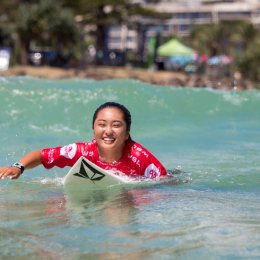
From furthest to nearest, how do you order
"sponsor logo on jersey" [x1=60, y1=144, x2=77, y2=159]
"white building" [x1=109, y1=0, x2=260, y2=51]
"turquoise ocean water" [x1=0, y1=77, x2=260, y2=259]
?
1. "white building" [x1=109, y1=0, x2=260, y2=51]
2. "sponsor logo on jersey" [x1=60, y1=144, x2=77, y2=159]
3. "turquoise ocean water" [x1=0, y1=77, x2=260, y2=259]

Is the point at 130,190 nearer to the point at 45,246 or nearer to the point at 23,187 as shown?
the point at 23,187

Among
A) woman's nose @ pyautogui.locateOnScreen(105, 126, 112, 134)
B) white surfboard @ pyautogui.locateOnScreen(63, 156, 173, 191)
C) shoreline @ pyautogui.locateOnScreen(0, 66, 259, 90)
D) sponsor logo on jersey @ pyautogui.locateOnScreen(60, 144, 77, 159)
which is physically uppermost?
woman's nose @ pyautogui.locateOnScreen(105, 126, 112, 134)

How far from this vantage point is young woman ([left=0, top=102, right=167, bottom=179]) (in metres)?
5.30

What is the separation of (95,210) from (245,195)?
134 centimetres

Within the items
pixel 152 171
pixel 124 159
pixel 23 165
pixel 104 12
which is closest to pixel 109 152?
pixel 124 159

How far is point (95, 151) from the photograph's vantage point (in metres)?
5.48

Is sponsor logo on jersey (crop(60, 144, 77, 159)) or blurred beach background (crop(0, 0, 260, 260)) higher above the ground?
sponsor logo on jersey (crop(60, 144, 77, 159))

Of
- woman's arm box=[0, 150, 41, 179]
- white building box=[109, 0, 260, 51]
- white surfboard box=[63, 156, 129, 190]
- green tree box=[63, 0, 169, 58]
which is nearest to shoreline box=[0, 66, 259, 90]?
green tree box=[63, 0, 169, 58]

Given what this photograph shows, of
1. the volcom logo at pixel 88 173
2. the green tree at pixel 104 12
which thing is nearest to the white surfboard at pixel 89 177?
the volcom logo at pixel 88 173

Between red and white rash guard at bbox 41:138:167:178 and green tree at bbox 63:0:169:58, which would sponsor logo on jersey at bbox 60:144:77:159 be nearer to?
red and white rash guard at bbox 41:138:167:178

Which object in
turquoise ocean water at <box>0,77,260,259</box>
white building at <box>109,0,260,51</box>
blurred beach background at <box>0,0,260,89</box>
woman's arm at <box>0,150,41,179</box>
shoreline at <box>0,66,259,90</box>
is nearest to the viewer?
turquoise ocean water at <box>0,77,260,259</box>

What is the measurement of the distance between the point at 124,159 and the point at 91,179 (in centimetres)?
31

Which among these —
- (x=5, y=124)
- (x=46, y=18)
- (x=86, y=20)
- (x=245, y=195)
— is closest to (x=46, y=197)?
(x=245, y=195)

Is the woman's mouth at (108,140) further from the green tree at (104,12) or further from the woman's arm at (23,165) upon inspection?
the green tree at (104,12)
